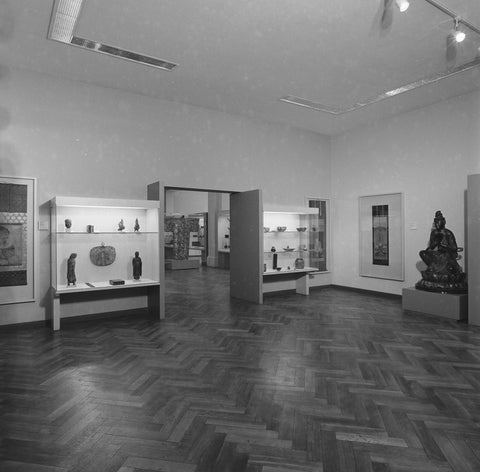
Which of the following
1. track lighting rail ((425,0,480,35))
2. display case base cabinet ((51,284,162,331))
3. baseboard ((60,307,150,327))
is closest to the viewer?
track lighting rail ((425,0,480,35))

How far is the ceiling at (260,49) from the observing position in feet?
14.1

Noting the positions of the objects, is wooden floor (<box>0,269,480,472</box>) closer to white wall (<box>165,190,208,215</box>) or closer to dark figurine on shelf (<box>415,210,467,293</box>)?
dark figurine on shelf (<box>415,210,467,293</box>)

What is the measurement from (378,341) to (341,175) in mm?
5348

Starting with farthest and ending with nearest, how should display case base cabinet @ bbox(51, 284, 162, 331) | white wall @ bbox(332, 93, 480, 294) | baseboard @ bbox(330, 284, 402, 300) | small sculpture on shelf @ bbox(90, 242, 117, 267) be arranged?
baseboard @ bbox(330, 284, 402, 300), white wall @ bbox(332, 93, 480, 294), small sculpture on shelf @ bbox(90, 242, 117, 267), display case base cabinet @ bbox(51, 284, 162, 331)

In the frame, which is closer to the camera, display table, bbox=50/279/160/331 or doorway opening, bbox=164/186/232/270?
display table, bbox=50/279/160/331

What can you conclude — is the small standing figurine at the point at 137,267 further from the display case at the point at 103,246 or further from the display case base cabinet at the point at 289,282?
the display case base cabinet at the point at 289,282

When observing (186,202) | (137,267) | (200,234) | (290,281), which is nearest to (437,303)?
(290,281)

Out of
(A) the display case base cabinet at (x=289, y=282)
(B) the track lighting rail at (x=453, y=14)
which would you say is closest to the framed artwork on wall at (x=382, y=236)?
(A) the display case base cabinet at (x=289, y=282)

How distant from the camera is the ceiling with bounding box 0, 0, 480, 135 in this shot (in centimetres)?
430

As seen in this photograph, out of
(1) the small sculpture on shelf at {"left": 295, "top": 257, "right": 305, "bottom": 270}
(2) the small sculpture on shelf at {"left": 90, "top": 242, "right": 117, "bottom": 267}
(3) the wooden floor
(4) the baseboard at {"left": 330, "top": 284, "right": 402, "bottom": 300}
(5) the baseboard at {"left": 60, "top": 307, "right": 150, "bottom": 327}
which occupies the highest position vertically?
(2) the small sculpture on shelf at {"left": 90, "top": 242, "right": 117, "bottom": 267}

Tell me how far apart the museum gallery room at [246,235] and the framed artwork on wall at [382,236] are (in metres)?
0.04

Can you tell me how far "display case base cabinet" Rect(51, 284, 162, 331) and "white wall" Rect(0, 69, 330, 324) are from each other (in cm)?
41

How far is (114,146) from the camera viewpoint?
21.2ft

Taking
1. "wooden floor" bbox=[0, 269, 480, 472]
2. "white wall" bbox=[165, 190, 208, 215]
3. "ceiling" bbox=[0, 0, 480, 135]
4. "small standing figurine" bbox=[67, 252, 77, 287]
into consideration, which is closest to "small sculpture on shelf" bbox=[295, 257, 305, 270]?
"wooden floor" bbox=[0, 269, 480, 472]
